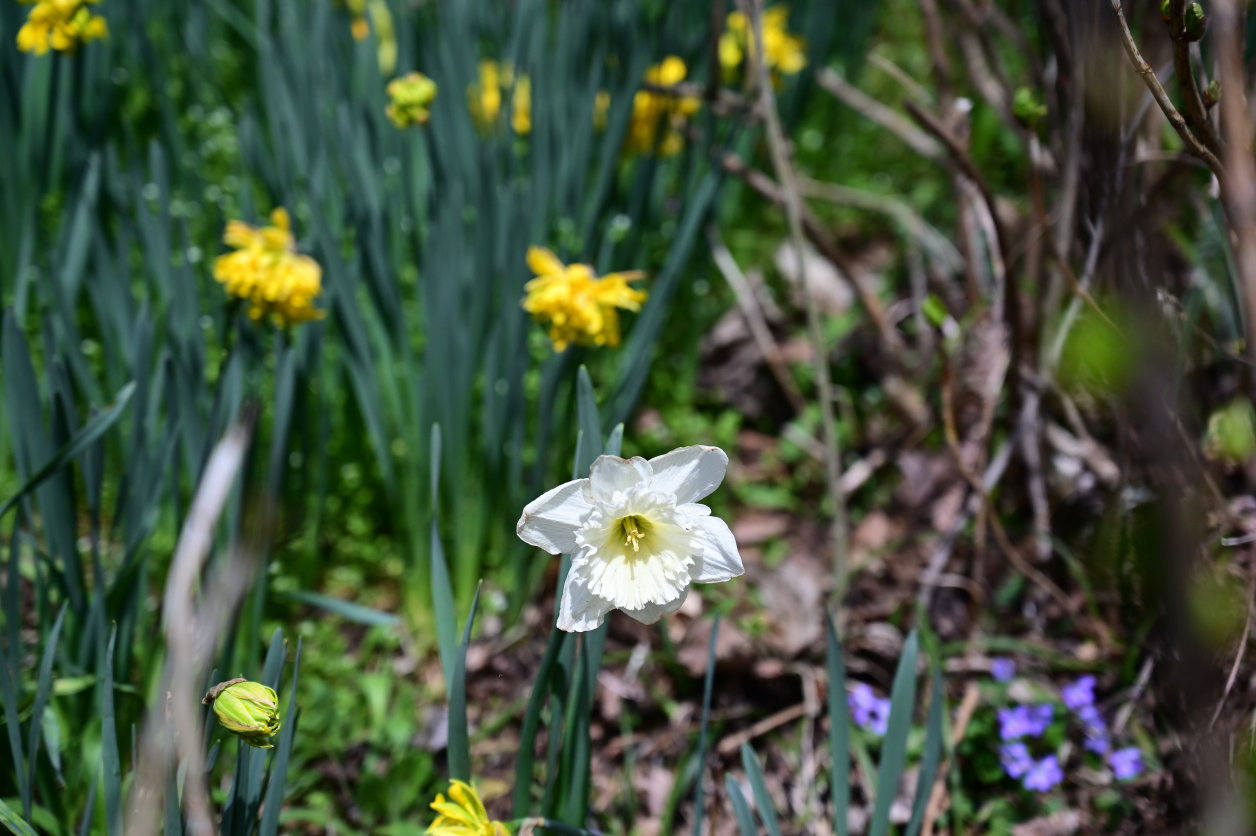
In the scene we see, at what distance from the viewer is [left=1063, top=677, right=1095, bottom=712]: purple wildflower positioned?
4.64ft

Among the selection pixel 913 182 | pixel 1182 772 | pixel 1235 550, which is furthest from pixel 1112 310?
pixel 913 182

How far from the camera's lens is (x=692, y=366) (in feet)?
7.37

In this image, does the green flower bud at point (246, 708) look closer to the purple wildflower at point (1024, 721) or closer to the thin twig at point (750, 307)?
the purple wildflower at point (1024, 721)

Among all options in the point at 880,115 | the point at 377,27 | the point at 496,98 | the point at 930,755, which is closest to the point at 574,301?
the point at 930,755

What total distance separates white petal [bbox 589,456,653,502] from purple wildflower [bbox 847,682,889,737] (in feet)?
2.78

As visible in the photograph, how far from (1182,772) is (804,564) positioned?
0.86m

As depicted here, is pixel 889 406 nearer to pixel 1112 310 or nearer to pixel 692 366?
pixel 692 366

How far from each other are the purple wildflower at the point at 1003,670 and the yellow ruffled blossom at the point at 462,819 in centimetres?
104

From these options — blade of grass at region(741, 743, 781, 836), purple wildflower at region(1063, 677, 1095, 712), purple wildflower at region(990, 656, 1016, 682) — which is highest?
blade of grass at region(741, 743, 781, 836)

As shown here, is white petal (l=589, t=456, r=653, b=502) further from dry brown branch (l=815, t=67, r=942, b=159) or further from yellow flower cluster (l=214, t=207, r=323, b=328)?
dry brown branch (l=815, t=67, r=942, b=159)

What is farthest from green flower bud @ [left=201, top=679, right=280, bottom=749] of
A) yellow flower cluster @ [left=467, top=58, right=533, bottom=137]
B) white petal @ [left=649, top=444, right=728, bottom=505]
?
yellow flower cluster @ [left=467, top=58, right=533, bottom=137]

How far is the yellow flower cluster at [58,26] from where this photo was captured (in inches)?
61.4

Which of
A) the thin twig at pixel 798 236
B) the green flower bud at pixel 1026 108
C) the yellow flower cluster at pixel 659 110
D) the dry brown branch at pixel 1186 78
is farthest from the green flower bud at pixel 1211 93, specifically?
the yellow flower cluster at pixel 659 110

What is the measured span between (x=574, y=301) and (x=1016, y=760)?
1.11 meters
